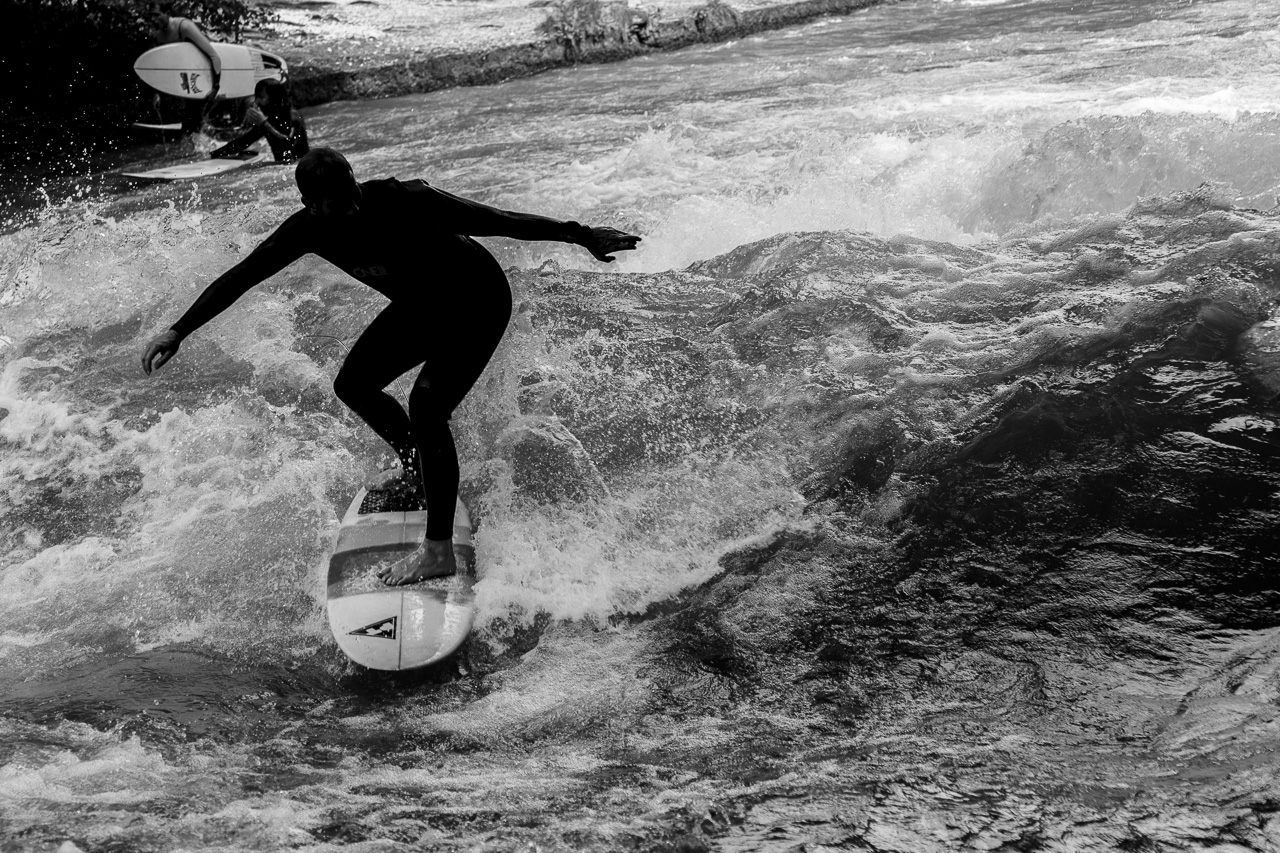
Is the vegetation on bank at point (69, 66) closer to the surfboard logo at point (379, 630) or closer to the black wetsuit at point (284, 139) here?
the black wetsuit at point (284, 139)

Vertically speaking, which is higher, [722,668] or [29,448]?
[29,448]

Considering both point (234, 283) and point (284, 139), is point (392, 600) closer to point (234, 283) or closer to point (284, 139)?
point (234, 283)

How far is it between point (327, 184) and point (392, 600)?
1.47 meters

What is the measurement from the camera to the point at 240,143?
32.4 feet

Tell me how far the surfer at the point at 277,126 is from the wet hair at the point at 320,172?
714 cm

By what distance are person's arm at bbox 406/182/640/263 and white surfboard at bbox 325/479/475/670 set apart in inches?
49.1

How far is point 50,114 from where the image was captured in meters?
12.0

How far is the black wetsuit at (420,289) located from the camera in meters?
3.39

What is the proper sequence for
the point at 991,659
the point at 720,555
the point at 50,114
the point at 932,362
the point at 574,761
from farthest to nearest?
the point at 50,114 → the point at 932,362 → the point at 720,555 → the point at 991,659 → the point at 574,761

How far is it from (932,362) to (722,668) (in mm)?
2220

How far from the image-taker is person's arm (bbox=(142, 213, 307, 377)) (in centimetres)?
340

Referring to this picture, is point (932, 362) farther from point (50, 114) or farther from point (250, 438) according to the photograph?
point (50, 114)

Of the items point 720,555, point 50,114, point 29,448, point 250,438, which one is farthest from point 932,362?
point 50,114

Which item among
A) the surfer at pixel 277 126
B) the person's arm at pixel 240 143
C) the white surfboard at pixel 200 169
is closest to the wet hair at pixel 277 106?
the surfer at pixel 277 126
